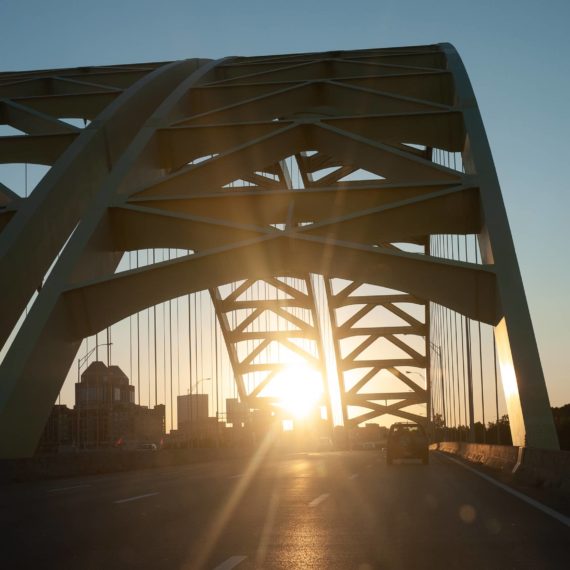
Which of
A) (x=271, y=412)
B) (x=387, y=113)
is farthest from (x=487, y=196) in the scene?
(x=271, y=412)

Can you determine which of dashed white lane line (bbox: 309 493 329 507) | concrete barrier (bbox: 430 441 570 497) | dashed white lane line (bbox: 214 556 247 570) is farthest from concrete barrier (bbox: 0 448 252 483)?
dashed white lane line (bbox: 214 556 247 570)

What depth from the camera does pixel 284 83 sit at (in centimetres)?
3050

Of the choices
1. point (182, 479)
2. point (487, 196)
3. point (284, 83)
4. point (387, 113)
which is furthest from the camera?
point (284, 83)

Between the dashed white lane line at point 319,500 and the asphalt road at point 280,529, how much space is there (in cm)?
2

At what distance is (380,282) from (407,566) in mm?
14443

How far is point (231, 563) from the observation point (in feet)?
24.2

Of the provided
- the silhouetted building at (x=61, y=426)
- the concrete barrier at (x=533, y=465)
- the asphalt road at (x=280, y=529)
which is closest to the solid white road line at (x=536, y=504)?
the asphalt road at (x=280, y=529)

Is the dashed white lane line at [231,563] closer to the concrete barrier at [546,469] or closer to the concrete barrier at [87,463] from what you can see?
the concrete barrier at [546,469]

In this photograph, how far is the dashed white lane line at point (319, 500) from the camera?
12703 millimetres

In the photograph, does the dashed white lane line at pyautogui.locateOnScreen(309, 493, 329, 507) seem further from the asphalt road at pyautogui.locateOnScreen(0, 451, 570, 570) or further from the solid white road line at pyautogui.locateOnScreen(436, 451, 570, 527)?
the solid white road line at pyautogui.locateOnScreen(436, 451, 570, 527)

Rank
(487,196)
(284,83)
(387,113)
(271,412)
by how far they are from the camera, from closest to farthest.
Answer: (487,196) → (387,113) → (284,83) → (271,412)

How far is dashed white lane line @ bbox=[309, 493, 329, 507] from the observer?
41.7 ft

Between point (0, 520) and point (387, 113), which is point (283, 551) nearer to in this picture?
point (0, 520)

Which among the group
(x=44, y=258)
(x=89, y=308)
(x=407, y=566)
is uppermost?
(x=44, y=258)
